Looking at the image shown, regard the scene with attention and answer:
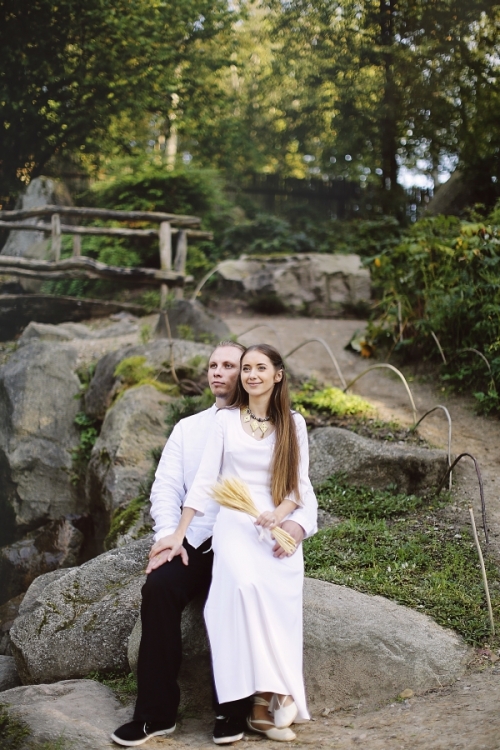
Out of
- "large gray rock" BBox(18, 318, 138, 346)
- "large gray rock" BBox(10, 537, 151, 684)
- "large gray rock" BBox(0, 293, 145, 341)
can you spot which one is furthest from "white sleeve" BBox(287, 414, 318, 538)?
"large gray rock" BBox(0, 293, 145, 341)

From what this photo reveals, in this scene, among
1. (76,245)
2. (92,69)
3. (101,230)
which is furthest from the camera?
(101,230)

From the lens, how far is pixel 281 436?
300 cm

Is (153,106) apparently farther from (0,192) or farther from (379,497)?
(379,497)

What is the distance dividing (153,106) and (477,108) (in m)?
3.96

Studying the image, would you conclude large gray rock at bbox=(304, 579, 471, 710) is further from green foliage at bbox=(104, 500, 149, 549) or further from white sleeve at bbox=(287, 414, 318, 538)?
green foliage at bbox=(104, 500, 149, 549)

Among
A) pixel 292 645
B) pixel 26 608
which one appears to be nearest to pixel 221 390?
pixel 292 645

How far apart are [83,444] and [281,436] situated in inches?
171

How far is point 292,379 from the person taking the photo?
6746 mm

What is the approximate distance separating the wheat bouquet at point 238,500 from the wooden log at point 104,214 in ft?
21.6

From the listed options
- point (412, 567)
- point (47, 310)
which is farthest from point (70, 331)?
point (412, 567)

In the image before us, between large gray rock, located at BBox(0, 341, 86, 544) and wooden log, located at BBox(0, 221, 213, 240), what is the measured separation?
1.89 metres

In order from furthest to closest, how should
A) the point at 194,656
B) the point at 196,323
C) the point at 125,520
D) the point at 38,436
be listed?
the point at 196,323
the point at 38,436
the point at 125,520
the point at 194,656

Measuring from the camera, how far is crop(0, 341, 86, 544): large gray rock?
6.75m

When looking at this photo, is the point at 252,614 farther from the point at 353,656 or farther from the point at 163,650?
the point at 353,656
